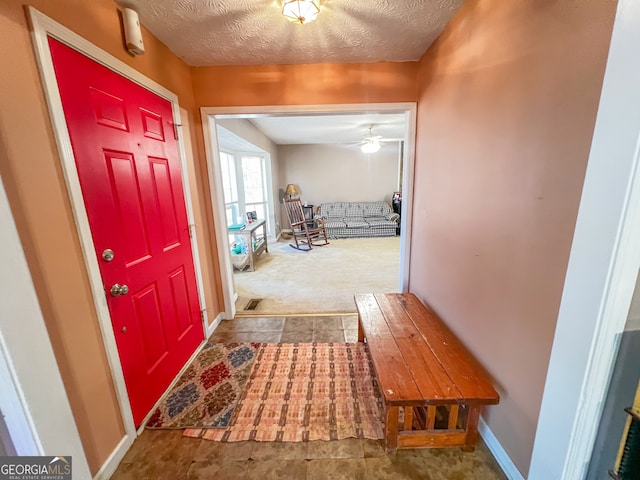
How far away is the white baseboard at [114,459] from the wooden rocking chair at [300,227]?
418 centimetres

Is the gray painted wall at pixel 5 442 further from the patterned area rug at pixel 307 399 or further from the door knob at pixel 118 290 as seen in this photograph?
the patterned area rug at pixel 307 399

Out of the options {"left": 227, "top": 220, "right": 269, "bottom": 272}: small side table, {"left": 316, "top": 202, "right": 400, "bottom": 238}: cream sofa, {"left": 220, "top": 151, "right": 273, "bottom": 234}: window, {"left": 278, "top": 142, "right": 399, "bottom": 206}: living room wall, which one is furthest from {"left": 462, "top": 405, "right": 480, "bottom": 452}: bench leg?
{"left": 278, "top": 142, "right": 399, "bottom": 206}: living room wall

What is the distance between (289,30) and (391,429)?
243 cm

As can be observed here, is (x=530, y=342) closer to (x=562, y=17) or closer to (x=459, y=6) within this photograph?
(x=562, y=17)

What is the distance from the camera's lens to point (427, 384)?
1188mm


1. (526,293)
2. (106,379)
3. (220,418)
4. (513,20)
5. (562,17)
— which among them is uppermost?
(513,20)

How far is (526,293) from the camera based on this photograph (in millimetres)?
1017

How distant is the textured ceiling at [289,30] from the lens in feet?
4.64

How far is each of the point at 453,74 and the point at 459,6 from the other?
1.09 feet

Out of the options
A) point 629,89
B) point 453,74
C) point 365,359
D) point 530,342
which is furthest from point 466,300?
point 453,74

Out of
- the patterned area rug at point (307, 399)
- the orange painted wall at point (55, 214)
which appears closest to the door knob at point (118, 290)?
the orange painted wall at point (55, 214)

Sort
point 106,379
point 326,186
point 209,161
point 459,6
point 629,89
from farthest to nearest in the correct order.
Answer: point 326,186, point 209,161, point 459,6, point 106,379, point 629,89

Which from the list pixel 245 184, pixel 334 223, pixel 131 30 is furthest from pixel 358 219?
pixel 131 30

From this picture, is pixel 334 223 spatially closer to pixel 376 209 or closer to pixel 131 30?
pixel 376 209
